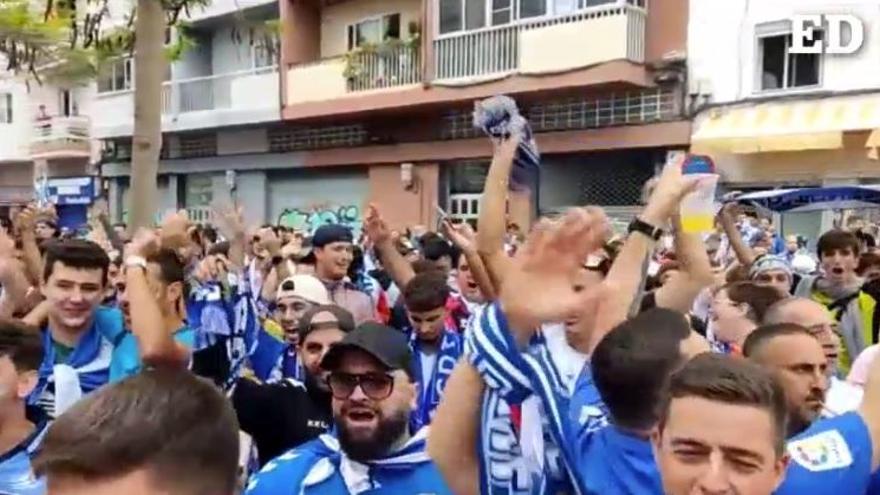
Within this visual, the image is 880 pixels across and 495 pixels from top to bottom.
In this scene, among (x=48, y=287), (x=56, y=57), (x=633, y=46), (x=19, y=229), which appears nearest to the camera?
(x=48, y=287)

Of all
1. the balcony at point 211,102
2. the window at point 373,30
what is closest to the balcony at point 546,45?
the window at point 373,30

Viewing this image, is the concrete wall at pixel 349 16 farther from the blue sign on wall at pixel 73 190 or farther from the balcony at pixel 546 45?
the blue sign on wall at pixel 73 190

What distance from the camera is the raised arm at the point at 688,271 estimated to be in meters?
3.80

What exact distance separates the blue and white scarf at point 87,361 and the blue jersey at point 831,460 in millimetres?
2407

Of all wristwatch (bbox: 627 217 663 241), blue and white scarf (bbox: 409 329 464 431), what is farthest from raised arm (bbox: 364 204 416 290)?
wristwatch (bbox: 627 217 663 241)

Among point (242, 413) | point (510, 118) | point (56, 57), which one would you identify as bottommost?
point (242, 413)

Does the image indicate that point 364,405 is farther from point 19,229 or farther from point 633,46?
point 633,46

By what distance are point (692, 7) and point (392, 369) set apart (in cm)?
1563

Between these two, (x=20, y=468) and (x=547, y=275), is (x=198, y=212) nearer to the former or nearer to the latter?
(x=20, y=468)

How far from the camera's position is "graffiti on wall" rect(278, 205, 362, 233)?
22266 millimetres

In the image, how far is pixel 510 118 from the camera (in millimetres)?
3535

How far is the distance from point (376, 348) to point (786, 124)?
14.2 metres

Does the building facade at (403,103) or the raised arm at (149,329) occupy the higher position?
the building facade at (403,103)

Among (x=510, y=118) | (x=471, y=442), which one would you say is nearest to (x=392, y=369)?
(x=471, y=442)
